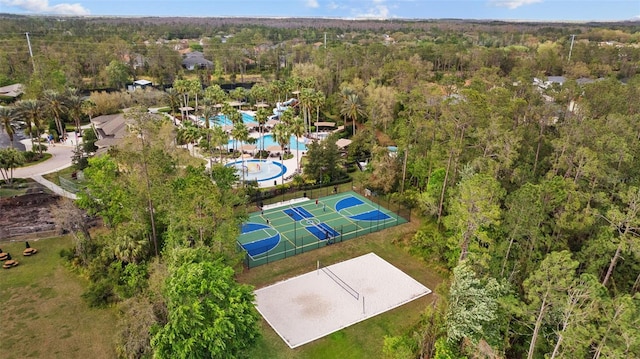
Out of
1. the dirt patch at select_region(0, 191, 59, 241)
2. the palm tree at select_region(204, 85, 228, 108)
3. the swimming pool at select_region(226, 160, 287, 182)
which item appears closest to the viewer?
the dirt patch at select_region(0, 191, 59, 241)

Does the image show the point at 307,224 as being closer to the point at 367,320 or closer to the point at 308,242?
the point at 308,242

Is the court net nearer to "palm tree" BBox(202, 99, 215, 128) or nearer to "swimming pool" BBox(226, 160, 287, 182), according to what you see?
"swimming pool" BBox(226, 160, 287, 182)

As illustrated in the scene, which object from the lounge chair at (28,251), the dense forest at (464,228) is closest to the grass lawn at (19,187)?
the dense forest at (464,228)

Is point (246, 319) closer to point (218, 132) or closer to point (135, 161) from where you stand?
point (135, 161)

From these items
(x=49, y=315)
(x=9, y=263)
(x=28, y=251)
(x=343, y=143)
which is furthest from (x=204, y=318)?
(x=343, y=143)

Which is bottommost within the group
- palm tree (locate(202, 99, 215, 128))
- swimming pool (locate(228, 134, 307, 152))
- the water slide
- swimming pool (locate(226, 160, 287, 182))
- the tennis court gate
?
the tennis court gate

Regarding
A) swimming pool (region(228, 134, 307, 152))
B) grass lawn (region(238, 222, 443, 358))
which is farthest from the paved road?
grass lawn (region(238, 222, 443, 358))

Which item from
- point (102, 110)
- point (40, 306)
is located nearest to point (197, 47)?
point (102, 110)
